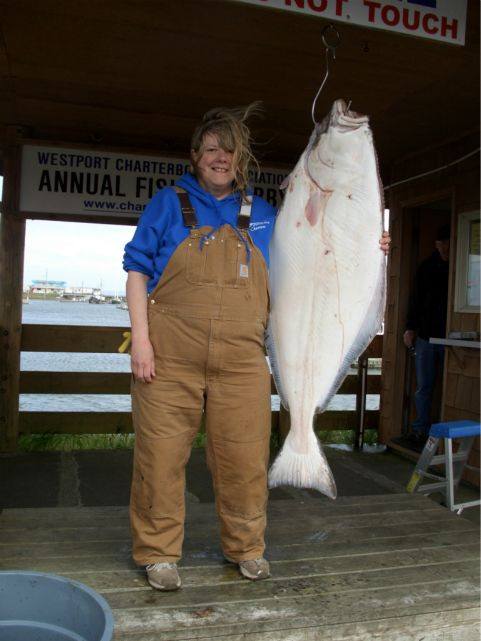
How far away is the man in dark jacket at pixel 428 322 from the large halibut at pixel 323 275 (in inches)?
150

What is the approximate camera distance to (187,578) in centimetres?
257

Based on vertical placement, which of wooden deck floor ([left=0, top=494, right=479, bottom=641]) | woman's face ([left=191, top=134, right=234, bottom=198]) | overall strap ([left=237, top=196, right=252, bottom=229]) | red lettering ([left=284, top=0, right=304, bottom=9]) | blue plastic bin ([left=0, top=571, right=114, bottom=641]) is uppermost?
red lettering ([left=284, top=0, right=304, bottom=9])

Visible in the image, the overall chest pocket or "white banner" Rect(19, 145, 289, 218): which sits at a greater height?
"white banner" Rect(19, 145, 289, 218)

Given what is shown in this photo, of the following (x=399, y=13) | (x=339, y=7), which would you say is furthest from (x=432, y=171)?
(x=339, y=7)

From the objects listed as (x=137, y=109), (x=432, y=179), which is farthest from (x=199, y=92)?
(x=432, y=179)

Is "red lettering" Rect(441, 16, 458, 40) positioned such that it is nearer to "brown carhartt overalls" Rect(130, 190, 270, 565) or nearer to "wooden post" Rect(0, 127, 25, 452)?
"brown carhartt overalls" Rect(130, 190, 270, 565)

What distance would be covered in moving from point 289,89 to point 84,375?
320 cm

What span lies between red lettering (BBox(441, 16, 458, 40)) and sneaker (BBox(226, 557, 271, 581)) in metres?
2.77

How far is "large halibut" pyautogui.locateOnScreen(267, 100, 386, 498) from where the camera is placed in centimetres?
218

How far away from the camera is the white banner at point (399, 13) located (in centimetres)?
312

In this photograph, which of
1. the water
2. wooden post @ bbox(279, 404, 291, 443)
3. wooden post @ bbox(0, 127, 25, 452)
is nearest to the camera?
wooden post @ bbox(0, 127, 25, 452)

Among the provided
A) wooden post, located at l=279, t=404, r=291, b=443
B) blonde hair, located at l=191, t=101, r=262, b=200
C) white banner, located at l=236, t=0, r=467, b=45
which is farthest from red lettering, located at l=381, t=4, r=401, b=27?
wooden post, located at l=279, t=404, r=291, b=443

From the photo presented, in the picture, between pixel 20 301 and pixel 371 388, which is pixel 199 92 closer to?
pixel 20 301

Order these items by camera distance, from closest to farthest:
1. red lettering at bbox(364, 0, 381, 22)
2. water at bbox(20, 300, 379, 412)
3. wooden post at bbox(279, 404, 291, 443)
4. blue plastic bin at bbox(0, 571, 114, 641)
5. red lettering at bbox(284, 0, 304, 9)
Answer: blue plastic bin at bbox(0, 571, 114, 641)
red lettering at bbox(284, 0, 304, 9)
red lettering at bbox(364, 0, 381, 22)
wooden post at bbox(279, 404, 291, 443)
water at bbox(20, 300, 379, 412)
